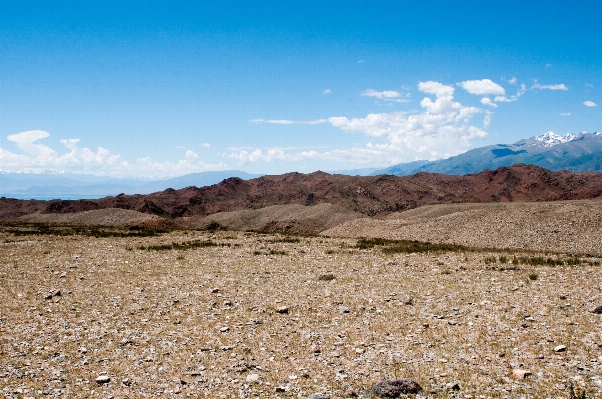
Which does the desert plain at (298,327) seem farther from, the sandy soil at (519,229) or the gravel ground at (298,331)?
the sandy soil at (519,229)

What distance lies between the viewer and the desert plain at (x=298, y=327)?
33.4ft

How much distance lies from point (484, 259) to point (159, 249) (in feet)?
84.9

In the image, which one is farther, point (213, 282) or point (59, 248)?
point (59, 248)

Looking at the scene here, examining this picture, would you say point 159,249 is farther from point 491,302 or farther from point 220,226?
point 220,226

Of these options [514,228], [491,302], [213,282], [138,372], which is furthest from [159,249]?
[514,228]

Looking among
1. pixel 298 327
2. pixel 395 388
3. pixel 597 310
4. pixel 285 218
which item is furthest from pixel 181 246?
pixel 285 218

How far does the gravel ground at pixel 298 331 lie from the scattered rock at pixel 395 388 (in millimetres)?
280

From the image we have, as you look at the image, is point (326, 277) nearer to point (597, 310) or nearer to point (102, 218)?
point (597, 310)

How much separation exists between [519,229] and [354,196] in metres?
96.9

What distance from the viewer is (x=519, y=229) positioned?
48.3 metres

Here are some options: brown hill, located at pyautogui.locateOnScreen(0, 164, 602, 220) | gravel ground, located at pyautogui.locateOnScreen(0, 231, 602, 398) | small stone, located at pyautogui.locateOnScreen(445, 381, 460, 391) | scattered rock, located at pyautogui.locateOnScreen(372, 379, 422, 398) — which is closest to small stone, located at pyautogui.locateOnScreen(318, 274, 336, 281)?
gravel ground, located at pyautogui.locateOnScreen(0, 231, 602, 398)

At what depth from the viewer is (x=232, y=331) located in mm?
14211

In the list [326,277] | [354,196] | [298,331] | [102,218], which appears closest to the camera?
[298,331]

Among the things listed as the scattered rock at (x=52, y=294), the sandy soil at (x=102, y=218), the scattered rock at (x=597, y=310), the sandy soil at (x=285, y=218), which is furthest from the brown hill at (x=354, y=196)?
the scattered rock at (x=597, y=310)
